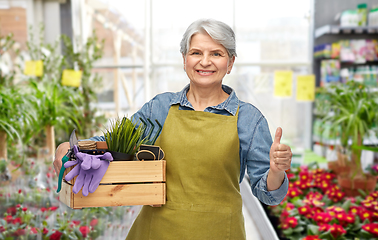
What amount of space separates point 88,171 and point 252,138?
1.60 ft

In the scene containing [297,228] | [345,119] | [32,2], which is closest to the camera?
[297,228]

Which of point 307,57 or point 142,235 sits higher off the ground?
point 307,57

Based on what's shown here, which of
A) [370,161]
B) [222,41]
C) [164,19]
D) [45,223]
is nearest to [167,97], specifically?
[222,41]

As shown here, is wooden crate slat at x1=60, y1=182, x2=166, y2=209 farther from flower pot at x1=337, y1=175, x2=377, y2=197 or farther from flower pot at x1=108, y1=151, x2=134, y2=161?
flower pot at x1=337, y1=175, x2=377, y2=197

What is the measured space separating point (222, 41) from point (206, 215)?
516 millimetres

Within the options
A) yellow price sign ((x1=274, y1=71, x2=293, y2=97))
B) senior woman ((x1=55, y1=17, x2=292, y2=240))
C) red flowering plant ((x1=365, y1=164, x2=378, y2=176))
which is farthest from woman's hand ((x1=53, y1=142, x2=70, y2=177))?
yellow price sign ((x1=274, y1=71, x2=293, y2=97))

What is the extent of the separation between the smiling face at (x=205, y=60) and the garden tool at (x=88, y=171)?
36cm

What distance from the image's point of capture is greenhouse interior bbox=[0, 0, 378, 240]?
0.94 m

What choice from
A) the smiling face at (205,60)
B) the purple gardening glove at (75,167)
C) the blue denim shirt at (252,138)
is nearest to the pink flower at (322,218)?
the blue denim shirt at (252,138)

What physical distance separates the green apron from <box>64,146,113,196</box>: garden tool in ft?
0.67

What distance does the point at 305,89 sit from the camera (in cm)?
359

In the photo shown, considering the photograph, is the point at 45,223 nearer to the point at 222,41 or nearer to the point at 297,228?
the point at 222,41

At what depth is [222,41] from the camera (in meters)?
0.95

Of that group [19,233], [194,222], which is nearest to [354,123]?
[194,222]
